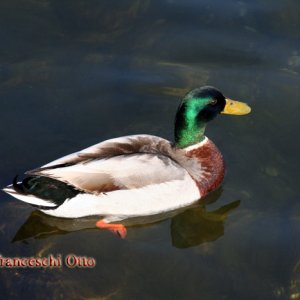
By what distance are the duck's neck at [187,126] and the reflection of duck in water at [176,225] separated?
2.29ft

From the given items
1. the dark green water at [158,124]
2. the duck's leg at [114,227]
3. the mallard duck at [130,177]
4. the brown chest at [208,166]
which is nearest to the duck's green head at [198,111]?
the mallard duck at [130,177]

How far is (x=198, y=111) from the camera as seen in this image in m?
6.72

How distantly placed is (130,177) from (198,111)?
105cm

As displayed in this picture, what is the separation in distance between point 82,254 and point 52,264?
305mm

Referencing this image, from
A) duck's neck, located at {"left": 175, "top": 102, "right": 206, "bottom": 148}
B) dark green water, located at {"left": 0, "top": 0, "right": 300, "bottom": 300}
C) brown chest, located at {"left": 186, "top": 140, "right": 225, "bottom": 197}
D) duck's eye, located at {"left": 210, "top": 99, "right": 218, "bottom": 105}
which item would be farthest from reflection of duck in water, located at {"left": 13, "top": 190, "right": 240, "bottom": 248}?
duck's eye, located at {"left": 210, "top": 99, "right": 218, "bottom": 105}

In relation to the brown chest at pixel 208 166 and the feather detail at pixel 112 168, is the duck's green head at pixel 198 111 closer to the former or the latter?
the brown chest at pixel 208 166

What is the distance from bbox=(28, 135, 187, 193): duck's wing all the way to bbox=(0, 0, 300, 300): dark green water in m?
0.52

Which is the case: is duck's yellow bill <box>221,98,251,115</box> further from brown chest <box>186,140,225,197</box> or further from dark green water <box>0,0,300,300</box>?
dark green water <box>0,0,300,300</box>

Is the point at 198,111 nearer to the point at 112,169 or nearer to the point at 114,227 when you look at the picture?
the point at 112,169

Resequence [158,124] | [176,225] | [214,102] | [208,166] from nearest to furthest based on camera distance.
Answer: [176,225], [214,102], [208,166], [158,124]

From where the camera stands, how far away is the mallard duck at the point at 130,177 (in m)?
6.18

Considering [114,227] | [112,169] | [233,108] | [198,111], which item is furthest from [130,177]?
[233,108]

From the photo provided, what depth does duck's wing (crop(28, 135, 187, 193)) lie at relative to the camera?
20.3 ft

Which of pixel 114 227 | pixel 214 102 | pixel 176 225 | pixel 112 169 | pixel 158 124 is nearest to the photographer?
pixel 112 169
